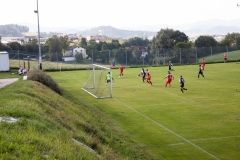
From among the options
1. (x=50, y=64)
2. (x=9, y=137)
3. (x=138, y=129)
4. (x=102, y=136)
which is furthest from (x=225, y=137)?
(x=50, y=64)

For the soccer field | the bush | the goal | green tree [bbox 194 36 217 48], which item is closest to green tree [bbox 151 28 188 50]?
green tree [bbox 194 36 217 48]

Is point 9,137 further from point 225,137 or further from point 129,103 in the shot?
point 129,103

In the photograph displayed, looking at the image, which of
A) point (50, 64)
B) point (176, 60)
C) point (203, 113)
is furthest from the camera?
point (176, 60)

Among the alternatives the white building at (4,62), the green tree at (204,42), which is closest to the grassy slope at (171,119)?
the white building at (4,62)

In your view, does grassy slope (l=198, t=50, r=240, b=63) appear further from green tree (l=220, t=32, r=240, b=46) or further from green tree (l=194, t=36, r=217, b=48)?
green tree (l=220, t=32, r=240, b=46)

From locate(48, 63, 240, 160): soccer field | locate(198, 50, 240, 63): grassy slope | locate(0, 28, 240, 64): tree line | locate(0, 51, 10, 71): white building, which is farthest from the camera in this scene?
locate(0, 28, 240, 64): tree line

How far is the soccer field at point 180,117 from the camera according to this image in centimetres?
1464

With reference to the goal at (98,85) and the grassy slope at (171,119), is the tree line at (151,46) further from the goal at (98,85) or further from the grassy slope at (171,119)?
the grassy slope at (171,119)

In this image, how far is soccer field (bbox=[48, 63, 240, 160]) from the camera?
48.0 feet

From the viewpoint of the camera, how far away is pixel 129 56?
6994cm

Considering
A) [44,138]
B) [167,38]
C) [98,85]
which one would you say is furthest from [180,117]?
[167,38]

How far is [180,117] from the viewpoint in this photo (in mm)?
→ 20391

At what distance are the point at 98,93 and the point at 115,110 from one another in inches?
315

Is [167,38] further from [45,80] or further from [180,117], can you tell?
[180,117]
